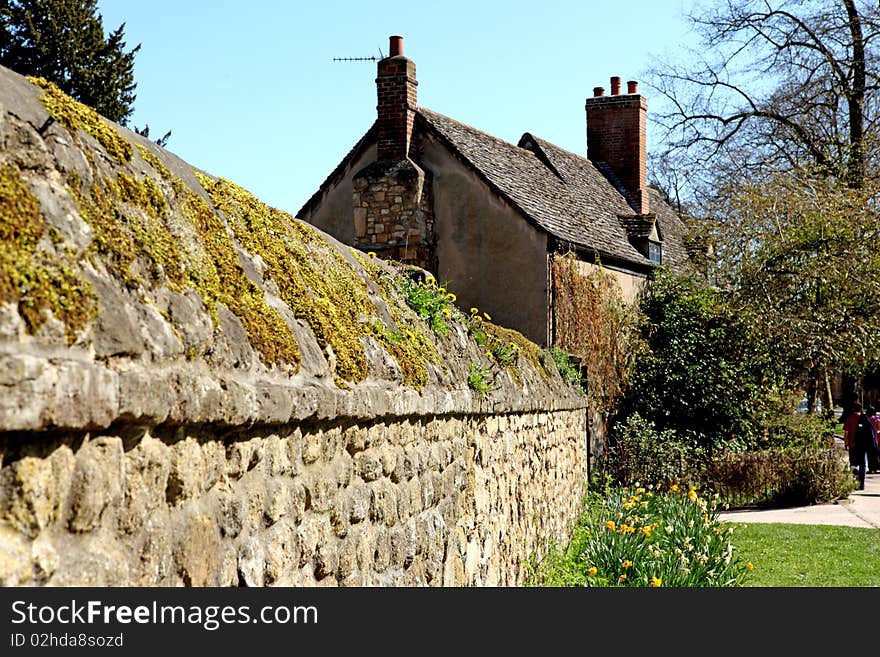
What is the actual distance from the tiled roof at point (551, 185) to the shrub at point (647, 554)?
26.0 ft

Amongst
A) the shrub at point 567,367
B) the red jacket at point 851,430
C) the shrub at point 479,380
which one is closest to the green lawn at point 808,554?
the shrub at point 567,367

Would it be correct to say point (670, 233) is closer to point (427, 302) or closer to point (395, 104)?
point (395, 104)

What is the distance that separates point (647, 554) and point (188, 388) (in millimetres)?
7161

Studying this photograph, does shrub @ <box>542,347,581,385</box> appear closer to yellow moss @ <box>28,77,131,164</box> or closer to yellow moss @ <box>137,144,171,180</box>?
yellow moss @ <box>137,144,171,180</box>

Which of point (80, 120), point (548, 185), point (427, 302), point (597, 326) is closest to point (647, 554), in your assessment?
point (427, 302)

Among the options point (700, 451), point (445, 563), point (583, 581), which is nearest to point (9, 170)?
point (445, 563)

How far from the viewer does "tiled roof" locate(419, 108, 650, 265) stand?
19.1 meters

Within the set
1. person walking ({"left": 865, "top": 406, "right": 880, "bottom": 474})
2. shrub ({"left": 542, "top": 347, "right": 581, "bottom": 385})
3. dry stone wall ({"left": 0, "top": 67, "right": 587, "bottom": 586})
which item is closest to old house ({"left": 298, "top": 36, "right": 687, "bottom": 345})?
shrub ({"left": 542, "top": 347, "right": 581, "bottom": 385})

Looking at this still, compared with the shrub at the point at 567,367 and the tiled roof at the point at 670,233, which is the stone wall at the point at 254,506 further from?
the tiled roof at the point at 670,233

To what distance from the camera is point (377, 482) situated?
4504mm

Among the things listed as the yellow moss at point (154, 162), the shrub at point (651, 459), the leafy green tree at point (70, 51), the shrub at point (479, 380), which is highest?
the leafy green tree at point (70, 51)

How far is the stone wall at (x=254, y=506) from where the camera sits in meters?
2.20
